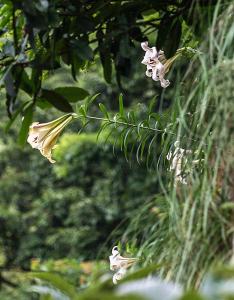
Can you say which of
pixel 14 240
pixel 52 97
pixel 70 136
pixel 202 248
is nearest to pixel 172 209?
pixel 202 248

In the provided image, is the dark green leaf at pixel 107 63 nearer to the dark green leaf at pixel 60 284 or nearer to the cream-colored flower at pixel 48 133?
the cream-colored flower at pixel 48 133

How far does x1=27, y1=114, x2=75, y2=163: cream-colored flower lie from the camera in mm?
1775

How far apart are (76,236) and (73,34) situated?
6.90 meters

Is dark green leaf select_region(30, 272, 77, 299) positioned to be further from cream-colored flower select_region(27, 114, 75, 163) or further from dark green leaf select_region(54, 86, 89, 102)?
cream-colored flower select_region(27, 114, 75, 163)

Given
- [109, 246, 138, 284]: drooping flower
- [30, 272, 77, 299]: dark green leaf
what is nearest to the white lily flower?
[109, 246, 138, 284]: drooping flower

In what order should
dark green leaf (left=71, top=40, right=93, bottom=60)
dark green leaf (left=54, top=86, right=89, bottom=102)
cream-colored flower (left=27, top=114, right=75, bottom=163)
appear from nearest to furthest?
dark green leaf (left=71, top=40, right=93, bottom=60) → dark green leaf (left=54, top=86, right=89, bottom=102) → cream-colored flower (left=27, top=114, right=75, bottom=163)

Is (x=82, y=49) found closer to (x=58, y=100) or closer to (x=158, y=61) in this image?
(x=58, y=100)

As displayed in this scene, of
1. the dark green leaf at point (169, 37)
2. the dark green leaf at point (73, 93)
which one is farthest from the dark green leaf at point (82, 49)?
the dark green leaf at point (169, 37)

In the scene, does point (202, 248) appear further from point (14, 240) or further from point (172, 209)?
point (14, 240)

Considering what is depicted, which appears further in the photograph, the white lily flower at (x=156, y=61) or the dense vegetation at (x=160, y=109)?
the white lily flower at (x=156, y=61)

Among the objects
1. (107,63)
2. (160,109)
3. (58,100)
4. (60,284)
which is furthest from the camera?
(107,63)

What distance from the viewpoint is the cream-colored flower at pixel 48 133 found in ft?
5.82

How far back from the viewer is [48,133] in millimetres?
1786

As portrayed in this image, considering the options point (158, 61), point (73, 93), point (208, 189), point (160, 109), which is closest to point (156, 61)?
point (158, 61)
